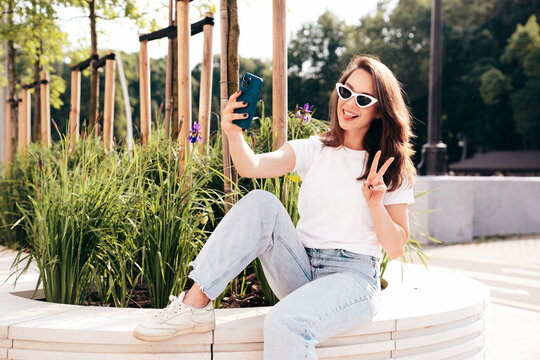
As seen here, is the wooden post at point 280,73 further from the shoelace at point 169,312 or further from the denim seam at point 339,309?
the shoelace at point 169,312

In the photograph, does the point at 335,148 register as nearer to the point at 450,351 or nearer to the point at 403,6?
the point at 450,351

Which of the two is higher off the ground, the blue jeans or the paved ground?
the blue jeans

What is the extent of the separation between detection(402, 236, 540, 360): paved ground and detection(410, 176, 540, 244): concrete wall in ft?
1.20

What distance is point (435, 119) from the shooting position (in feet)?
32.1

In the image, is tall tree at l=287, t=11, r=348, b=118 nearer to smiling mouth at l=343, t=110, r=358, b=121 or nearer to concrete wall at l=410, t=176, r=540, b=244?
concrete wall at l=410, t=176, r=540, b=244

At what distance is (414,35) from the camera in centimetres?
3153

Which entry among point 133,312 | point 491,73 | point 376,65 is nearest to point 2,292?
point 133,312

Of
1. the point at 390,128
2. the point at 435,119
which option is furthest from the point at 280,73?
the point at 435,119

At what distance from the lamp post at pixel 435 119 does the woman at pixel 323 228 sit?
7.61 m

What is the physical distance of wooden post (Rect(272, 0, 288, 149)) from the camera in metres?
2.98

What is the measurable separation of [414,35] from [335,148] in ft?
103

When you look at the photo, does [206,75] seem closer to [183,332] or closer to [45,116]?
[183,332]

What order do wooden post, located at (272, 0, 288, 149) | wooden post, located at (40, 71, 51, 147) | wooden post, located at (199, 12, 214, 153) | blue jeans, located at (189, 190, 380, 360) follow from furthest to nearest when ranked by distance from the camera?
1. wooden post, located at (40, 71, 51, 147)
2. wooden post, located at (199, 12, 214, 153)
3. wooden post, located at (272, 0, 288, 149)
4. blue jeans, located at (189, 190, 380, 360)

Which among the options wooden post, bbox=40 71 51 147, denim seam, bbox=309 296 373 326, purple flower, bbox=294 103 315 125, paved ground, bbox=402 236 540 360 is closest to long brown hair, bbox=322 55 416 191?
denim seam, bbox=309 296 373 326
